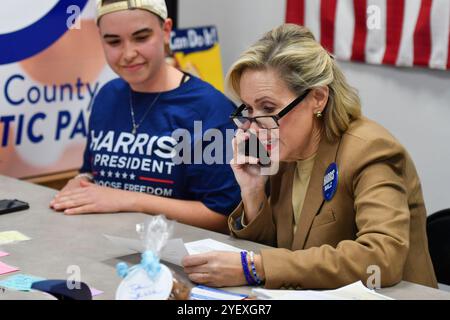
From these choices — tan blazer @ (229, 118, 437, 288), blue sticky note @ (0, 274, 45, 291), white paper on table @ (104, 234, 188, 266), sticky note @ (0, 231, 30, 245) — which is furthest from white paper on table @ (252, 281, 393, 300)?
sticky note @ (0, 231, 30, 245)

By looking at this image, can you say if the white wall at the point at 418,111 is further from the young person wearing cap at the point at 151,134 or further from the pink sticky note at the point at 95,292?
the pink sticky note at the point at 95,292

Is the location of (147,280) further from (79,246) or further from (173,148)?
(173,148)

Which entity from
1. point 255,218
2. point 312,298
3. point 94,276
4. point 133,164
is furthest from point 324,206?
point 133,164

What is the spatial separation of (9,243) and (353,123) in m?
1.05

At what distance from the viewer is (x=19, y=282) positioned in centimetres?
165

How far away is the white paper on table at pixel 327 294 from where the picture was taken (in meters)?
1.53

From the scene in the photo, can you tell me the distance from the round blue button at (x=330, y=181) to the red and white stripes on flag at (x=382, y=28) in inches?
60.5

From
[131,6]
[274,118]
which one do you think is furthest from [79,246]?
[131,6]

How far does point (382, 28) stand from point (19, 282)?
2.40m

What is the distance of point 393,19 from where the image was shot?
338 centimetres

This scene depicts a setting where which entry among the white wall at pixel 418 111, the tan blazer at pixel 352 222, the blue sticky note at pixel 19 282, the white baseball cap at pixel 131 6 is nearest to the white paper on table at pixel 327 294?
the tan blazer at pixel 352 222

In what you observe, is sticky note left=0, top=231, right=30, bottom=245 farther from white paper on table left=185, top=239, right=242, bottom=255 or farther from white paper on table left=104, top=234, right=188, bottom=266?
white paper on table left=185, top=239, right=242, bottom=255

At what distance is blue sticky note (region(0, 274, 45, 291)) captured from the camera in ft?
5.29

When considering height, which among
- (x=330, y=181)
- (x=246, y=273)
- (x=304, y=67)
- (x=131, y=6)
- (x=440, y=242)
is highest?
(x=131, y=6)
